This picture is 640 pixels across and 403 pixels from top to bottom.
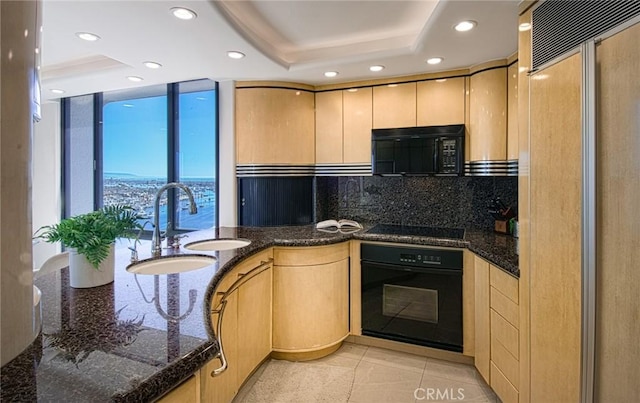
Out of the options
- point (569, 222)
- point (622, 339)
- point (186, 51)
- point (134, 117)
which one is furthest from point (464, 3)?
point (134, 117)

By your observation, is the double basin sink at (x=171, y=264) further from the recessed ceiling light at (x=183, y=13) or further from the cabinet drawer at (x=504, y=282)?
the cabinet drawer at (x=504, y=282)

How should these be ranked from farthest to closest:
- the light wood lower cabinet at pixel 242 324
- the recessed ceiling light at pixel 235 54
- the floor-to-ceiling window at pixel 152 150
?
the floor-to-ceiling window at pixel 152 150 < the recessed ceiling light at pixel 235 54 < the light wood lower cabinet at pixel 242 324

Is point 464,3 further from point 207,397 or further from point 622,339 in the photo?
point 207,397

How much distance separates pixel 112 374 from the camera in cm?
79

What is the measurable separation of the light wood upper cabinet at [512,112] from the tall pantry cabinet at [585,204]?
Answer: 90cm

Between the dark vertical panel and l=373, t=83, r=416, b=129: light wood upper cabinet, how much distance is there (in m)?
0.97

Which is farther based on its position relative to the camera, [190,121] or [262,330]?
[190,121]

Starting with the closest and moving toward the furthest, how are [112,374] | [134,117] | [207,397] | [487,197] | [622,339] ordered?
[112,374] < [622,339] < [207,397] < [487,197] < [134,117]

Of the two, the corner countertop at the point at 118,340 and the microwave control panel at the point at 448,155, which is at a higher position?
the microwave control panel at the point at 448,155

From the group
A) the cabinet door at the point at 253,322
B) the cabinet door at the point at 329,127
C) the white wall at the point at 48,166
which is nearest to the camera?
the cabinet door at the point at 253,322

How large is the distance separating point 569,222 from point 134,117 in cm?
401

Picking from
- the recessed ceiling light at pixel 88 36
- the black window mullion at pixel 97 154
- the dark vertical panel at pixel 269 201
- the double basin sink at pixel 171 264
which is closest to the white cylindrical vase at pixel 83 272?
the double basin sink at pixel 171 264

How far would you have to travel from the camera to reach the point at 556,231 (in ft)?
4.83

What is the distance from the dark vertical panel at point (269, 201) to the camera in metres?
3.23
